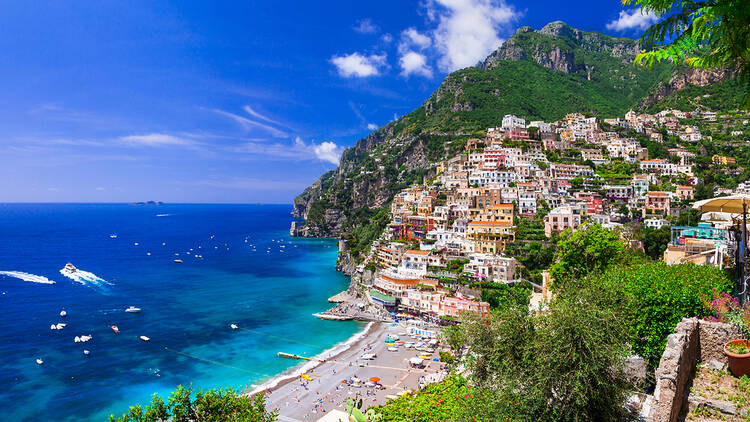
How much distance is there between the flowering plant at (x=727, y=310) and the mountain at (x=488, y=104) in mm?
67878

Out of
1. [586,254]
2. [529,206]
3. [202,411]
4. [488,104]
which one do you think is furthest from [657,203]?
[488,104]

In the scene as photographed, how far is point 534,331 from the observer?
456 inches

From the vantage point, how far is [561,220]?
48.5 metres

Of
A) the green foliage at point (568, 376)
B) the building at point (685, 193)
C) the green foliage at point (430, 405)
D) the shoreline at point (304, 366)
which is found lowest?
the shoreline at point (304, 366)

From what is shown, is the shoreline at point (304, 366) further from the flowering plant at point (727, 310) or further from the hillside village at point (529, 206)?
the flowering plant at point (727, 310)

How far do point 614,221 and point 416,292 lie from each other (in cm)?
2970

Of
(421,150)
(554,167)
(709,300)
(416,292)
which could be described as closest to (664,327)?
(709,300)

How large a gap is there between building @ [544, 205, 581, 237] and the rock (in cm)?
4088

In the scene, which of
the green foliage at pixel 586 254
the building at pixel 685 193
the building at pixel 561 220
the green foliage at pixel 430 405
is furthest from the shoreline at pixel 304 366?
the building at pixel 685 193

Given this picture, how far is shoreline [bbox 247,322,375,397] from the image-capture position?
2828cm

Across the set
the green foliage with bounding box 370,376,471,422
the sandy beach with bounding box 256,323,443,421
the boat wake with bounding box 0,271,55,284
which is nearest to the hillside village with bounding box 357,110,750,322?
the sandy beach with bounding box 256,323,443,421

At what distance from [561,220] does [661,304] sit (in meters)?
39.1

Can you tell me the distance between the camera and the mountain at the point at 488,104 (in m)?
111

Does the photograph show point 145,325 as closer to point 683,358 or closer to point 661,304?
point 661,304
